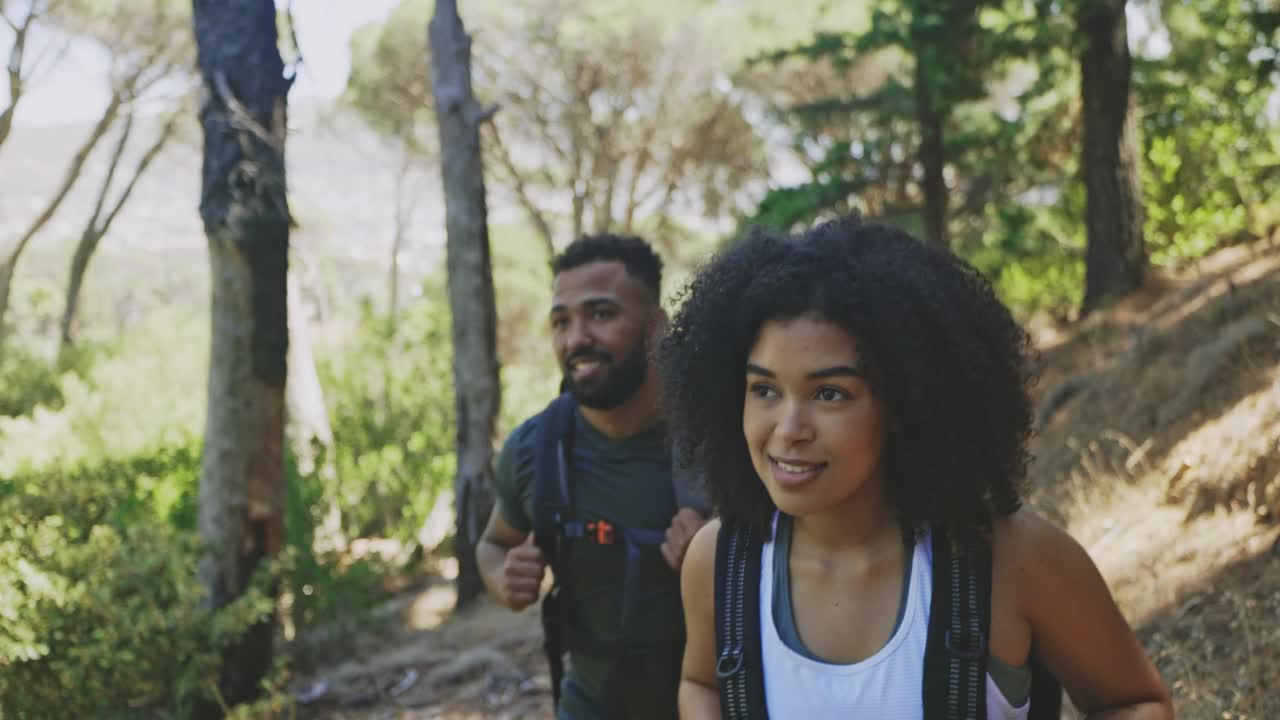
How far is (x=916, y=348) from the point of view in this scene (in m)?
1.63

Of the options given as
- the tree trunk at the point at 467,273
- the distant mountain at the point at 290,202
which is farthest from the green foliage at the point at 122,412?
the tree trunk at the point at 467,273

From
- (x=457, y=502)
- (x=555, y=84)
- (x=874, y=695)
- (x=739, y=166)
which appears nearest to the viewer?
(x=874, y=695)

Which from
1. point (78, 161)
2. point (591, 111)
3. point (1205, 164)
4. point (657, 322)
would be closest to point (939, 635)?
point (657, 322)

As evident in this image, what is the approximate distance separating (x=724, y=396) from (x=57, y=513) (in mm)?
4578

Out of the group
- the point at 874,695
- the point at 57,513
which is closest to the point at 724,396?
the point at 874,695

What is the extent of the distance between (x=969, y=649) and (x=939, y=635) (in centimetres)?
4

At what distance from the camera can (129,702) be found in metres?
4.77

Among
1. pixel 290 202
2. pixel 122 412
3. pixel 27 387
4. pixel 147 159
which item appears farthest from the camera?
pixel 147 159

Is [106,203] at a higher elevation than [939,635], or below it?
higher

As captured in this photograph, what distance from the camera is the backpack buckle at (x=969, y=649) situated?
1507 millimetres

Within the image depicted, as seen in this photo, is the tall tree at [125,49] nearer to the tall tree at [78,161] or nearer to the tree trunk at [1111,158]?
the tall tree at [78,161]

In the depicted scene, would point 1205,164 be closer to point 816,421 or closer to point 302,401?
point 302,401

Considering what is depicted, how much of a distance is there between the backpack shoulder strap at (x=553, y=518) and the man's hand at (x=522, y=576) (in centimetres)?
7

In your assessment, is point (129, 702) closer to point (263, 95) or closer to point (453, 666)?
point (453, 666)
